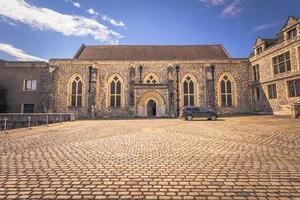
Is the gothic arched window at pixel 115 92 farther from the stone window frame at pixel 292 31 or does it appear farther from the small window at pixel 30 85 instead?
the stone window frame at pixel 292 31

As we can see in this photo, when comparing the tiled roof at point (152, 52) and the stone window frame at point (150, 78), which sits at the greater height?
the tiled roof at point (152, 52)

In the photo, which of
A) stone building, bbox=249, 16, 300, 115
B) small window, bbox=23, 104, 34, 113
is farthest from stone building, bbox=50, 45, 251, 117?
small window, bbox=23, 104, 34, 113

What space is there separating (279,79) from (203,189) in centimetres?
2288

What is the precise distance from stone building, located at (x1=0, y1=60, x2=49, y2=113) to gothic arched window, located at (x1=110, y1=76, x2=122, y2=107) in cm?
960

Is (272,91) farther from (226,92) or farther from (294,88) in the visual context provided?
(226,92)

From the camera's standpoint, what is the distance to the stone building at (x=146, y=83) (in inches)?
946

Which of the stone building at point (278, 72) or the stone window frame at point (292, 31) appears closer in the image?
the stone building at point (278, 72)

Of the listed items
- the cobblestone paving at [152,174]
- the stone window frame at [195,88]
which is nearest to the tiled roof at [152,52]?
the stone window frame at [195,88]

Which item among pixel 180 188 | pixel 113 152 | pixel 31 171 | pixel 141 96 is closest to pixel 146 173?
pixel 180 188

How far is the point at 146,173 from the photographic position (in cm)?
358

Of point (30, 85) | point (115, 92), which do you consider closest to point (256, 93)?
point (115, 92)

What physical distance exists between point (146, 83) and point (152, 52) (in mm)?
7048

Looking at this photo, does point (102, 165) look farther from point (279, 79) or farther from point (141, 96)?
point (279, 79)

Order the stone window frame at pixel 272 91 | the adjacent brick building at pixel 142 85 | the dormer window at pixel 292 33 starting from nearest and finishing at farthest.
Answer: the dormer window at pixel 292 33
the stone window frame at pixel 272 91
the adjacent brick building at pixel 142 85
